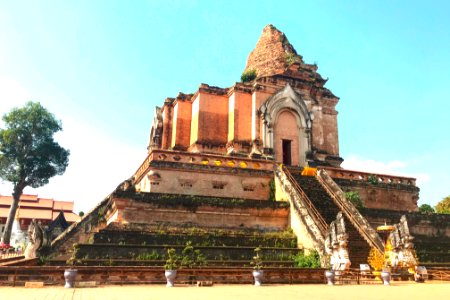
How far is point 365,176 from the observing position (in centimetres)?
2417

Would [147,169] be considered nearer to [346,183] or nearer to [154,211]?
[154,211]

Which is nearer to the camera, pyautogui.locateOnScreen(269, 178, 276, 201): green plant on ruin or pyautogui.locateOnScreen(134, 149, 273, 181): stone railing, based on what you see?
pyautogui.locateOnScreen(134, 149, 273, 181): stone railing

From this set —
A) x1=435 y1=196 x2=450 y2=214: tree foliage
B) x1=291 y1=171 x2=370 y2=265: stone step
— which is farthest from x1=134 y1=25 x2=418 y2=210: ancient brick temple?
x1=435 y1=196 x2=450 y2=214: tree foliage

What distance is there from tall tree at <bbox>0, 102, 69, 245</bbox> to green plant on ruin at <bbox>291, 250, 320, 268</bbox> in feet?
89.1

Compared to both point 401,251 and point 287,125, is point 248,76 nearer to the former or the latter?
point 287,125

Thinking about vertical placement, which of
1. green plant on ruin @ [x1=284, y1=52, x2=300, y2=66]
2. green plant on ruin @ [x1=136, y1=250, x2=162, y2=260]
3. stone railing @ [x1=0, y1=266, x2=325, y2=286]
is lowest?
stone railing @ [x1=0, y1=266, x2=325, y2=286]

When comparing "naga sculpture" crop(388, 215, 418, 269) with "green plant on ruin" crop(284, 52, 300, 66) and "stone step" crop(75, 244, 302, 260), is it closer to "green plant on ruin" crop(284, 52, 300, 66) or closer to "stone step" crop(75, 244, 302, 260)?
"stone step" crop(75, 244, 302, 260)

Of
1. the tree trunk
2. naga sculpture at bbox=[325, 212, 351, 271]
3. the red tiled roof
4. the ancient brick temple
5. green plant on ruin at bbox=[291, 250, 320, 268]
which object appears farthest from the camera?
the red tiled roof

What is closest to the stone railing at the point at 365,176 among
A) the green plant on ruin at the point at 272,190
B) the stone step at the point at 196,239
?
the green plant on ruin at the point at 272,190

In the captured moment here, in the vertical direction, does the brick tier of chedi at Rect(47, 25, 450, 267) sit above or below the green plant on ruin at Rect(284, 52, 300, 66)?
below

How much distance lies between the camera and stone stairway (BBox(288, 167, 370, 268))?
15953 millimetres

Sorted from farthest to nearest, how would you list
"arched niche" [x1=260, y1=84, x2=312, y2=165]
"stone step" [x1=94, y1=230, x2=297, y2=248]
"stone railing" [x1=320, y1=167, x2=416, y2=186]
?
"arched niche" [x1=260, y1=84, x2=312, y2=165] → "stone railing" [x1=320, y1=167, x2=416, y2=186] → "stone step" [x1=94, y1=230, x2=297, y2=248]

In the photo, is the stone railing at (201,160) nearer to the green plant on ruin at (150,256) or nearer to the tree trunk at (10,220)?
the green plant on ruin at (150,256)

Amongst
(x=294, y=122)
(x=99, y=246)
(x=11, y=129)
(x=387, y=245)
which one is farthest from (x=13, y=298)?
(x=11, y=129)
